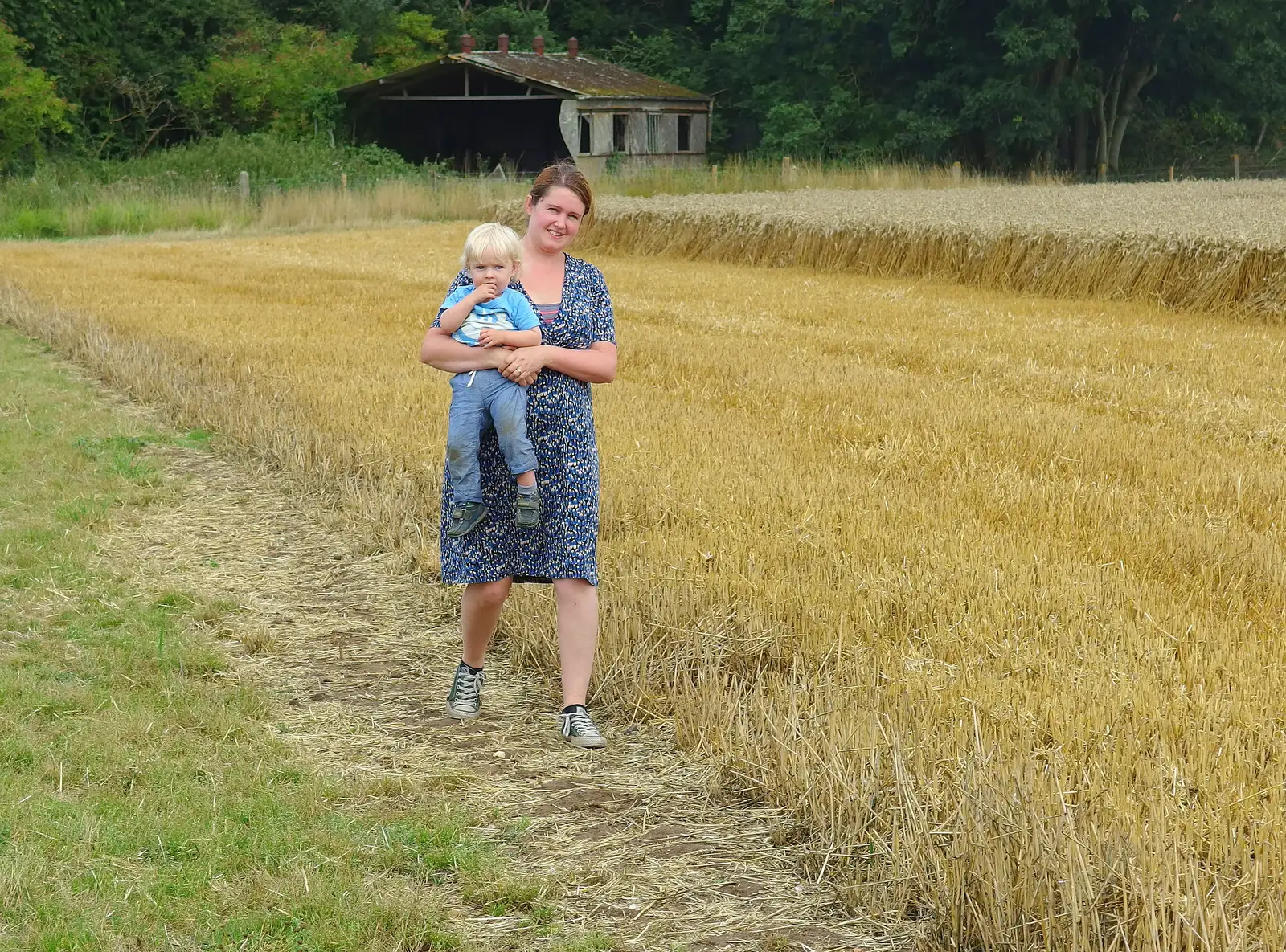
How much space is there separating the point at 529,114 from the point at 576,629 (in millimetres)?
44092

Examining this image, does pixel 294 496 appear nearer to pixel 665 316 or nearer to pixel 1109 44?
pixel 665 316

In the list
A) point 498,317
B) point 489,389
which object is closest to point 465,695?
point 489,389

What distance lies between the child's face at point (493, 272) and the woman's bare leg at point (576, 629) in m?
1.02

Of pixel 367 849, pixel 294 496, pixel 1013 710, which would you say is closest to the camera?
pixel 367 849

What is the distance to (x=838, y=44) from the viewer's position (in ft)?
159

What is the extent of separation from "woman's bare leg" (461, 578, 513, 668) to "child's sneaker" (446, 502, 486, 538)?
A: 0.80 ft

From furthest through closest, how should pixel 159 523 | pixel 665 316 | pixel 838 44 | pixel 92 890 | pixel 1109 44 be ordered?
pixel 838 44, pixel 1109 44, pixel 665 316, pixel 159 523, pixel 92 890

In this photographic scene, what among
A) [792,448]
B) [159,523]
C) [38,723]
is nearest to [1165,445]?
[792,448]

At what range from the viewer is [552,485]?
4801mm

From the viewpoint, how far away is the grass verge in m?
3.52

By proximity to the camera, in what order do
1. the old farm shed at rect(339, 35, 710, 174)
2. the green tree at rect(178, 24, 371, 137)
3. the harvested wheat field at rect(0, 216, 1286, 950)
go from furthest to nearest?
the green tree at rect(178, 24, 371, 137)
the old farm shed at rect(339, 35, 710, 174)
the harvested wheat field at rect(0, 216, 1286, 950)

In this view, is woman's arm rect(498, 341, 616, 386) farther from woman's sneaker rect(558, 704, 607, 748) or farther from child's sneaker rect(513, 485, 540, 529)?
woman's sneaker rect(558, 704, 607, 748)

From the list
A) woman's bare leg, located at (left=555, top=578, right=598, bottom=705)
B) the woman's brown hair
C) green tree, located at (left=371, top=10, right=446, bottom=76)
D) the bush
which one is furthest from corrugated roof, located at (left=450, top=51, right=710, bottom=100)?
woman's bare leg, located at (left=555, top=578, right=598, bottom=705)

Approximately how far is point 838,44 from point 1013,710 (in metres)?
47.2
